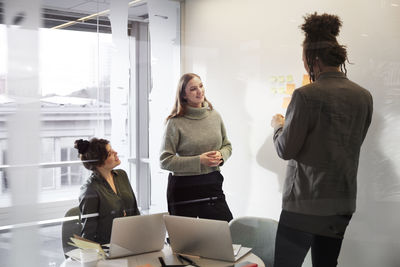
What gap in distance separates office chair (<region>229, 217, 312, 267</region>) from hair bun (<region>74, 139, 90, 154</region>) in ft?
4.31

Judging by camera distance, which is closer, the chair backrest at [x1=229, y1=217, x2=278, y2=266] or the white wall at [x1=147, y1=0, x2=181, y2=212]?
the chair backrest at [x1=229, y1=217, x2=278, y2=266]

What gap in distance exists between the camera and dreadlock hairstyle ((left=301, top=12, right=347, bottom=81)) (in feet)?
8.38

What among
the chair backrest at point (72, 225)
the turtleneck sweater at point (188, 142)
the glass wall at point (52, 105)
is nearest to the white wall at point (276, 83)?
the turtleneck sweater at point (188, 142)

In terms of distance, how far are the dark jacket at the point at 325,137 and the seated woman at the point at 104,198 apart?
1.09m

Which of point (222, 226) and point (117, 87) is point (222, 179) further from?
point (222, 226)

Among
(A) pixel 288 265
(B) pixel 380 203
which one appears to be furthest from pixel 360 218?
(A) pixel 288 265

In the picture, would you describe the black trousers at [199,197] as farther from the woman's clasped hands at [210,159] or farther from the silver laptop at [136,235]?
the silver laptop at [136,235]

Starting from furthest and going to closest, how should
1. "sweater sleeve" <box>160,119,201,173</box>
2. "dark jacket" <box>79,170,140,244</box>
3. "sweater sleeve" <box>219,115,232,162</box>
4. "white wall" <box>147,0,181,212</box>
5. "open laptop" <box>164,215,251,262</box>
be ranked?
"white wall" <box>147,0,181,212</box>, "sweater sleeve" <box>219,115,232,162</box>, "sweater sleeve" <box>160,119,201,173</box>, "dark jacket" <box>79,170,140,244</box>, "open laptop" <box>164,215,251,262</box>

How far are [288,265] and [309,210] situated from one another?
1.21ft

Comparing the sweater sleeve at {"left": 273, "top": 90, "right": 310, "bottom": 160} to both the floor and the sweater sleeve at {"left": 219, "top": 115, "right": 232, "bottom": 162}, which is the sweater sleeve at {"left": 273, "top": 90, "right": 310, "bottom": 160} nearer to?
the sweater sleeve at {"left": 219, "top": 115, "right": 232, "bottom": 162}

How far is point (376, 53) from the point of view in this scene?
264 cm

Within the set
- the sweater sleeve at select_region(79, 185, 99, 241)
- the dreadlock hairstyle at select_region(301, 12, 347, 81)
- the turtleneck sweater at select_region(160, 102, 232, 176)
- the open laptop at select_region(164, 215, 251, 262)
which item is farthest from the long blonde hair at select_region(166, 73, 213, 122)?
the open laptop at select_region(164, 215, 251, 262)

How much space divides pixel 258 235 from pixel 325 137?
720mm

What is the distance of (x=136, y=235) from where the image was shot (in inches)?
82.0
